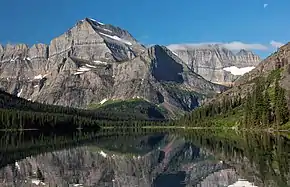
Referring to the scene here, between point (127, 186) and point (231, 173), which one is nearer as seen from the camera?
point (127, 186)

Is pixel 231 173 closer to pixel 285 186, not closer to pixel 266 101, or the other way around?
pixel 285 186

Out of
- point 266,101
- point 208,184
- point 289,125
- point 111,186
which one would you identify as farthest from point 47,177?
point 266,101

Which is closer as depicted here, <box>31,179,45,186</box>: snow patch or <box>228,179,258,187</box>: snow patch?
<box>228,179,258,187</box>: snow patch

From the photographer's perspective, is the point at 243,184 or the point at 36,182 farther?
the point at 36,182

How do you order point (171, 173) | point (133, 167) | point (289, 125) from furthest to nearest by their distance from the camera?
point (289, 125), point (133, 167), point (171, 173)

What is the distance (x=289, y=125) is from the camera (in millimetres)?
153875

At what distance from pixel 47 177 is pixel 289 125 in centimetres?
11746

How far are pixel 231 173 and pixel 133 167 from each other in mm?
17049

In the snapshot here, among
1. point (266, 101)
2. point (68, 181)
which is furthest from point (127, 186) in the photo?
point (266, 101)

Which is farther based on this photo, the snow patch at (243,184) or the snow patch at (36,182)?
the snow patch at (36,182)

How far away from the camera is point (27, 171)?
58.5 metres

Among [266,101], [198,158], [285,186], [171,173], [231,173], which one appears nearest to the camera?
[285,186]

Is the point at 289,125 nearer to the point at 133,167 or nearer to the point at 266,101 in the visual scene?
the point at 266,101

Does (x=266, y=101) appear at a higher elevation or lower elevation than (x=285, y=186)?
higher
